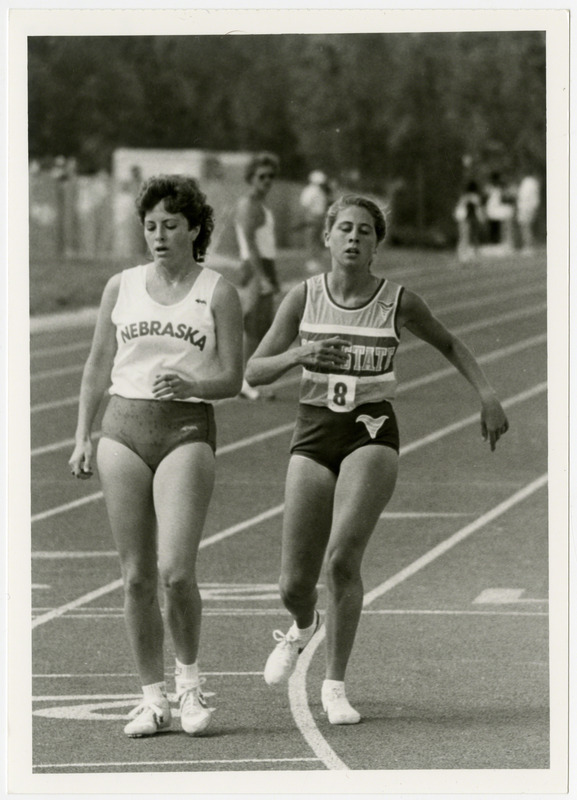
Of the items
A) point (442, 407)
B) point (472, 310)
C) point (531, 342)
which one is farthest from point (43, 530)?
point (472, 310)

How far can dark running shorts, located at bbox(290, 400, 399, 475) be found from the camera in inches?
298

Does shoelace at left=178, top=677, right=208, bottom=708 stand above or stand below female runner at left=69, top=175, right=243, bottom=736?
below

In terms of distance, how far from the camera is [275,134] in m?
60.1

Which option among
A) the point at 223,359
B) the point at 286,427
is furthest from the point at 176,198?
the point at 286,427

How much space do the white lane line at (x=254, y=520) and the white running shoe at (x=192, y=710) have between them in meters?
2.56

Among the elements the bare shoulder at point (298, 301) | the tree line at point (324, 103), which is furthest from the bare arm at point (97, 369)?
the tree line at point (324, 103)

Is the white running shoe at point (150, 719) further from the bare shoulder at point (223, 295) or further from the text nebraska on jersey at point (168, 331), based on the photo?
the bare shoulder at point (223, 295)

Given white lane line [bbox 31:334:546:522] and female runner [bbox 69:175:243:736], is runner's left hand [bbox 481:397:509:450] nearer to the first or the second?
female runner [bbox 69:175:243:736]

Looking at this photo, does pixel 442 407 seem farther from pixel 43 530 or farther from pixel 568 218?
pixel 568 218

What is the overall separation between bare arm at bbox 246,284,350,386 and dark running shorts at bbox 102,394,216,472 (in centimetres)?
29

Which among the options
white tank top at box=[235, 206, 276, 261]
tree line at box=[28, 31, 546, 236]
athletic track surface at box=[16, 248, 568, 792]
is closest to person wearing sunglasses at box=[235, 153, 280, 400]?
white tank top at box=[235, 206, 276, 261]

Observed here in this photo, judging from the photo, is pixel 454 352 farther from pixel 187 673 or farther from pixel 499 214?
pixel 499 214

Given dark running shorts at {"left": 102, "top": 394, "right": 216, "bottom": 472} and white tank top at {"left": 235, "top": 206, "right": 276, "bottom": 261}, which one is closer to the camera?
dark running shorts at {"left": 102, "top": 394, "right": 216, "bottom": 472}

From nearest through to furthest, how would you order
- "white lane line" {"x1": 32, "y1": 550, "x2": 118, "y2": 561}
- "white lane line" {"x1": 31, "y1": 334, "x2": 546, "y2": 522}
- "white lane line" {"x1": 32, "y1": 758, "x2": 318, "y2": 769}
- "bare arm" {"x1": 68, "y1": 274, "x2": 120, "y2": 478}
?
"white lane line" {"x1": 32, "y1": 758, "x2": 318, "y2": 769} → "bare arm" {"x1": 68, "y1": 274, "x2": 120, "y2": 478} → "white lane line" {"x1": 32, "y1": 550, "x2": 118, "y2": 561} → "white lane line" {"x1": 31, "y1": 334, "x2": 546, "y2": 522}
